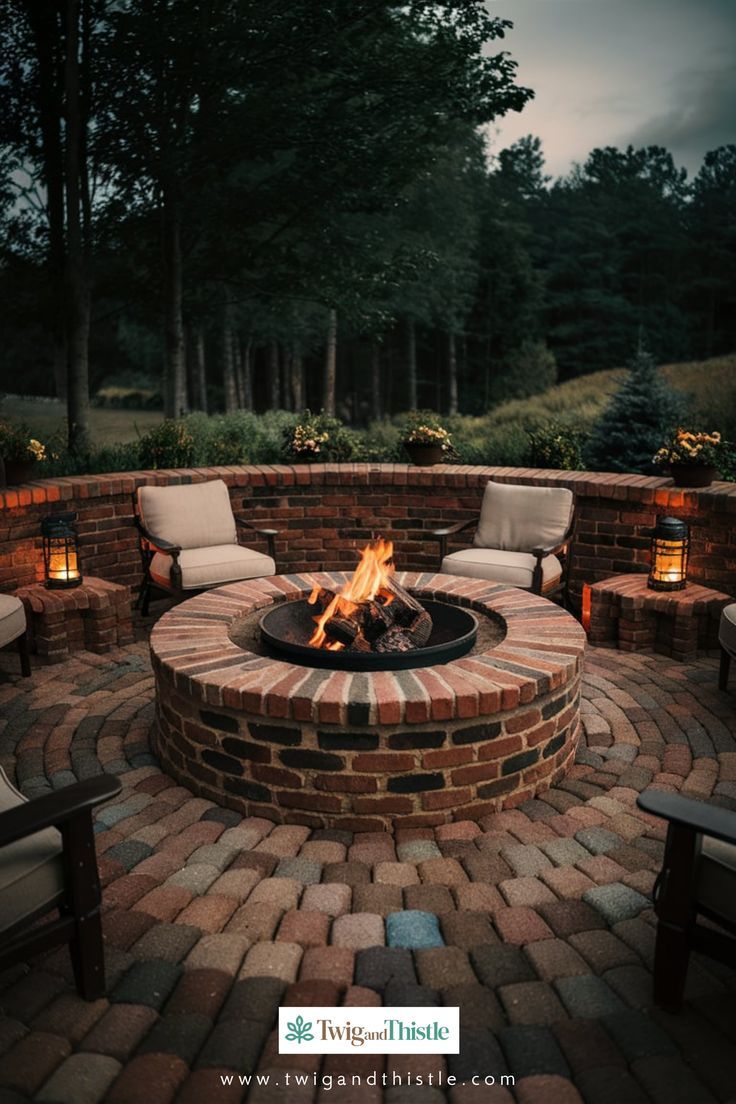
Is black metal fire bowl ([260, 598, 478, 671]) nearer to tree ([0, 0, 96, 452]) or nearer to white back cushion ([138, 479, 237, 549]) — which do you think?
white back cushion ([138, 479, 237, 549])

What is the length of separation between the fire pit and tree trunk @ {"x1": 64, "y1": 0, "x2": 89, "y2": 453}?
23.4 feet

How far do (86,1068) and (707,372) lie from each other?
69.0ft

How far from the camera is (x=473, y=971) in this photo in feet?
6.86

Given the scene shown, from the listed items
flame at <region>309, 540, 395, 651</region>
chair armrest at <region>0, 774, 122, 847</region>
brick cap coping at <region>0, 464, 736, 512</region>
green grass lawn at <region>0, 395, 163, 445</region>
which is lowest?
chair armrest at <region>0, 774, 122, 847</region>

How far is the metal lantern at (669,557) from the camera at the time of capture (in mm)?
4980

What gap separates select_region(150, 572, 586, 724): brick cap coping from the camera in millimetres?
2756

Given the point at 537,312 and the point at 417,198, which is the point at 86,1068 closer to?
the point at 417,198

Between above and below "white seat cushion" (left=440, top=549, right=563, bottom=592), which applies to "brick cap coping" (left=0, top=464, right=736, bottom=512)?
above

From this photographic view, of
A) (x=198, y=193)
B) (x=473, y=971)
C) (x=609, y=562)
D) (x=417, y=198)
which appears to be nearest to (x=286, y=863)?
(x=473, y=971)

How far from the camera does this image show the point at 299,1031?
1856 millimetres

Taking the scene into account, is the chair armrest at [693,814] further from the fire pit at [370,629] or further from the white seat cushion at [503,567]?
the white seat cushion at [503,567]

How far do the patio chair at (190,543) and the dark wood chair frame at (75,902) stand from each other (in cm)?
311

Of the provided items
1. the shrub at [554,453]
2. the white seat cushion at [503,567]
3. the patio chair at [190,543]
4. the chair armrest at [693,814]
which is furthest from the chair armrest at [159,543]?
the chair armrest at [693,814]

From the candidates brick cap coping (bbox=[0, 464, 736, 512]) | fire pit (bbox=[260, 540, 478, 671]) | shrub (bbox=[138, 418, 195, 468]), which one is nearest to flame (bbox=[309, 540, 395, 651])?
fire pit (bbox=[260, 540, 478, 671])
